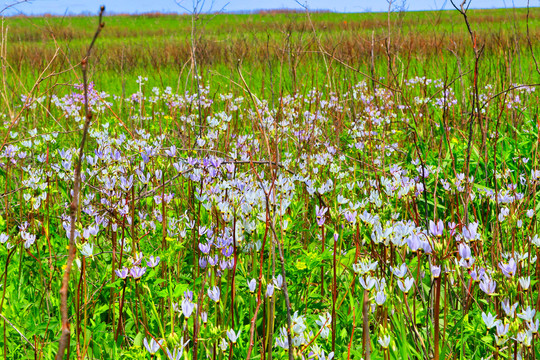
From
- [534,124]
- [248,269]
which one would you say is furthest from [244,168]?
[534,124]

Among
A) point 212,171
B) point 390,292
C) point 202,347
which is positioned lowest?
point 202,347

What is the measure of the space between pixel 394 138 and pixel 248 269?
89.0 inches

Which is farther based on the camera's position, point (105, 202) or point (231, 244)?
point (105, 202)

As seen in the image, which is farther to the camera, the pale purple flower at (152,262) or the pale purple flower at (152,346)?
the pale purple flower at (152,262)

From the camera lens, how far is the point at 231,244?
166 cm

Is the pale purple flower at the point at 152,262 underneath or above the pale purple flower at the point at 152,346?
above

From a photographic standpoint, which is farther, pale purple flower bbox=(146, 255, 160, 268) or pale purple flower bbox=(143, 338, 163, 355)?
pale purple flower bbox=(146, 255, 160, 268)

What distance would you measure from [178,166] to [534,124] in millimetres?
2790

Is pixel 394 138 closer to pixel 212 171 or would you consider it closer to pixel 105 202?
pixel 212 171

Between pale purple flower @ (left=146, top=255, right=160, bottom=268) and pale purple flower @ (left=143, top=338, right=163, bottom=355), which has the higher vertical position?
pale purple flower @ (left=146, top=255, right=160, bottom=268)

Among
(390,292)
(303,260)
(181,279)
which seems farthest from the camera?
(181,279)

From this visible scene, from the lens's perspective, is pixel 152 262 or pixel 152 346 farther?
pixel 152 262

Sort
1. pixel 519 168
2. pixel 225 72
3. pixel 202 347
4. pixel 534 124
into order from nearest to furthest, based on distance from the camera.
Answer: pixel 202 347, pixel 519 168, pixel 534 124, pixel 225 72

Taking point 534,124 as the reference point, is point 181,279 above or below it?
below
